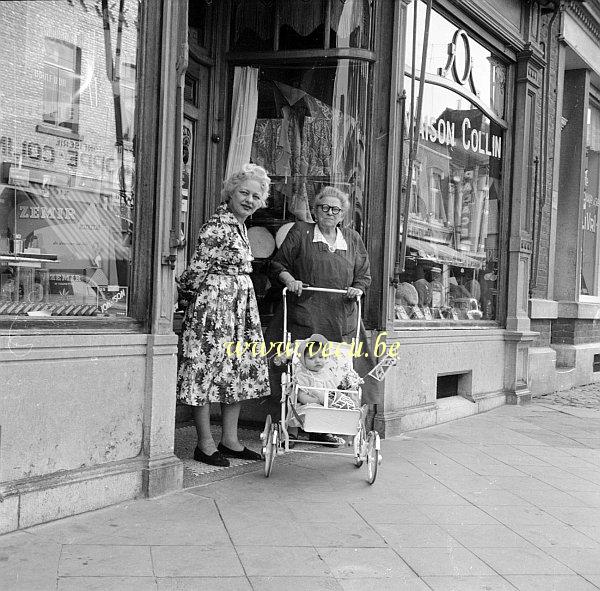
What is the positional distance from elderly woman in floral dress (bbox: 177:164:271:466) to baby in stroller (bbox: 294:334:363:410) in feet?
1.26

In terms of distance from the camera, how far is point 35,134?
15.3ft

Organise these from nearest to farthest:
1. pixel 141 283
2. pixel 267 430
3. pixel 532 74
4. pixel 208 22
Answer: pixel 141 283
pixel 267 430
pixel 208 22
pixel 532 74

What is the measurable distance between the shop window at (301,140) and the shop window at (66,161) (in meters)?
2.27

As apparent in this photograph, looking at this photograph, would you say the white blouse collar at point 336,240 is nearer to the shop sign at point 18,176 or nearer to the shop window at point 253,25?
the shop window at point 253,25

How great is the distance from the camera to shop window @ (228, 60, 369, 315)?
7.07 metres

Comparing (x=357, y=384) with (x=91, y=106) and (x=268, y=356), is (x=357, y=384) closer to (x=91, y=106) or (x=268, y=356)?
(x=268, y=356)

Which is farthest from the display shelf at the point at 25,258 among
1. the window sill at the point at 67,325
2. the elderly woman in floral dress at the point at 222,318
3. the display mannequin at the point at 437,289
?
the display mannequin at the point at 437,289

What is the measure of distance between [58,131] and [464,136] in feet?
17.4

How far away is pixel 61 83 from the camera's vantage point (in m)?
4.84

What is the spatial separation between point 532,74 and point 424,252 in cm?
308

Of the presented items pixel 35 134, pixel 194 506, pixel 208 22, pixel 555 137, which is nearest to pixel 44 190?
pixel 35 134

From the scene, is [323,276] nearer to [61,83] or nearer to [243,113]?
[243,113]

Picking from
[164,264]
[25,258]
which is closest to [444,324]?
[164,264]

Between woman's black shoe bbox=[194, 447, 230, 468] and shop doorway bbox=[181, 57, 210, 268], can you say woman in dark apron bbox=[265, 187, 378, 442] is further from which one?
shop doorway bbox=[181, 57, 210, 268]
